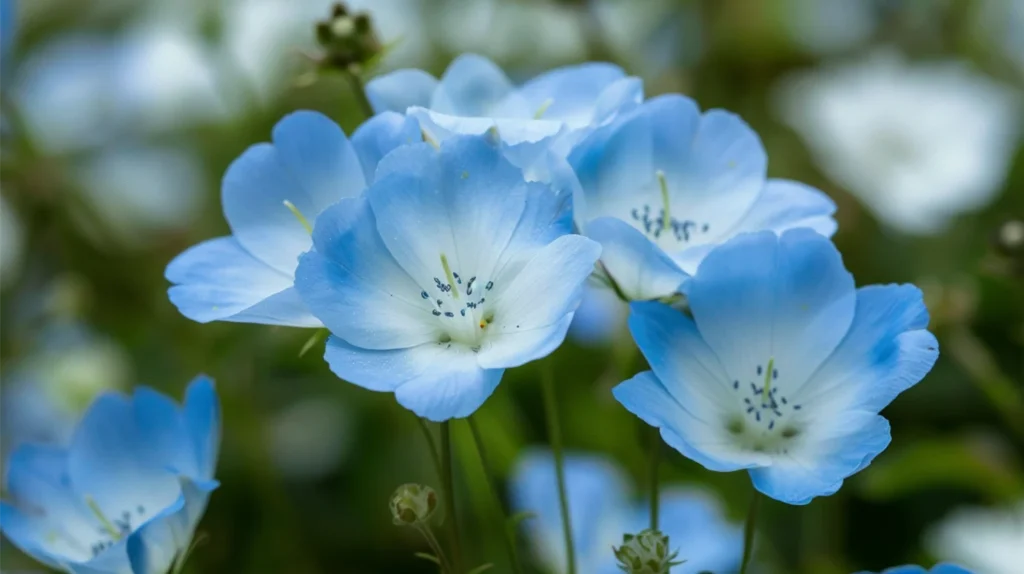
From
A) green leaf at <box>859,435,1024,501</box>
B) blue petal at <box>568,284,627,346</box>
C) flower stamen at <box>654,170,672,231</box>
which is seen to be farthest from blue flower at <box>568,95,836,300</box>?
blue petal at <box>568,284,627,346</box>

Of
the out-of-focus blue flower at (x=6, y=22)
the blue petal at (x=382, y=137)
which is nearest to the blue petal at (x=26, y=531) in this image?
the blue petal at (x=382, y=137)

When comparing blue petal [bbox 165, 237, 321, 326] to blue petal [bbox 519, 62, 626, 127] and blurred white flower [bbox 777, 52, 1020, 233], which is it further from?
blurred white flower [bbox 777, 52, 1020, 233]

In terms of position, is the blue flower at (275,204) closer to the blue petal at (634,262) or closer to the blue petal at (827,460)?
the blue petal at (634,262)

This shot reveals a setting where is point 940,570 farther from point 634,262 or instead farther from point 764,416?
point 634,262

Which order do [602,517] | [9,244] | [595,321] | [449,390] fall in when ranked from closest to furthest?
[449,390], [602,517], [595,321], [9,244]

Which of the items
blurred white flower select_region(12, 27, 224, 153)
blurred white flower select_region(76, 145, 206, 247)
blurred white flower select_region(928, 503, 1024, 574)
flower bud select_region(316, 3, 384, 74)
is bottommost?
blurred white flower select_region(928, 503, 1024, 574)

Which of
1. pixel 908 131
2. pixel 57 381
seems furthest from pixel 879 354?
pixel 908 131
